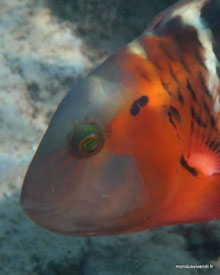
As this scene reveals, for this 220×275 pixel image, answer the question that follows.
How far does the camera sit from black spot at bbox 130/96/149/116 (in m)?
1.68

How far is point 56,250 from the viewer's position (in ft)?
8.15

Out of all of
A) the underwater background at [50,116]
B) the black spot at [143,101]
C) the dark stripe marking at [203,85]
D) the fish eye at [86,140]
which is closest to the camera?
the fish eye at [86,140]

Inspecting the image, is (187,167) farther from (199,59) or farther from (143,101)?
(199,59)

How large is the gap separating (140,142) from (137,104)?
0.20 m

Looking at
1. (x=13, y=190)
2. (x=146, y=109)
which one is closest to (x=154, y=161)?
(x=146, y=109)

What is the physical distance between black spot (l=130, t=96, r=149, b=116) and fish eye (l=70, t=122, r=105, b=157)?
0.21 metres

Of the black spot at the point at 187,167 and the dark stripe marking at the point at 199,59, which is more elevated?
the dark stripe marking at the point at 199,59

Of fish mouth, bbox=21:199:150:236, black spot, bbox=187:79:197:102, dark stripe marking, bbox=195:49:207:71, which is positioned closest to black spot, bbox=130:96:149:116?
black spot, bbox=187:79:197:102

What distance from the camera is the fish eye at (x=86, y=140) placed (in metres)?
1.59

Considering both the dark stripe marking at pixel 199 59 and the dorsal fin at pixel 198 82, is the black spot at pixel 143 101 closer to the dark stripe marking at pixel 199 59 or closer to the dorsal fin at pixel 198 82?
the dorsal fin at pixel 198 82

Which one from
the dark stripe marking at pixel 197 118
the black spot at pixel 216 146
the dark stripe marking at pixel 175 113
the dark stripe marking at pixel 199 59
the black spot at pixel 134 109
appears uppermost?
the dark stripe marking at pixel 199 59

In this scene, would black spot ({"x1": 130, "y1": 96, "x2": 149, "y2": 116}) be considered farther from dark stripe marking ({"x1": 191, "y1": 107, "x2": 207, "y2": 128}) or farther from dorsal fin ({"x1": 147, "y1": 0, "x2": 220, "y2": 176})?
dark stripe marking ({"x1": 191, "y1": 107, "x2": 207, "y2": 128})

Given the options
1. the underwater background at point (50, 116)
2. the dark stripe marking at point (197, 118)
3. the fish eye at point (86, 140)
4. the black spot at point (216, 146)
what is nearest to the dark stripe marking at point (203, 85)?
the dark stripe marking at point (197, 118)

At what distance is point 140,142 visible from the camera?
5.45ft
